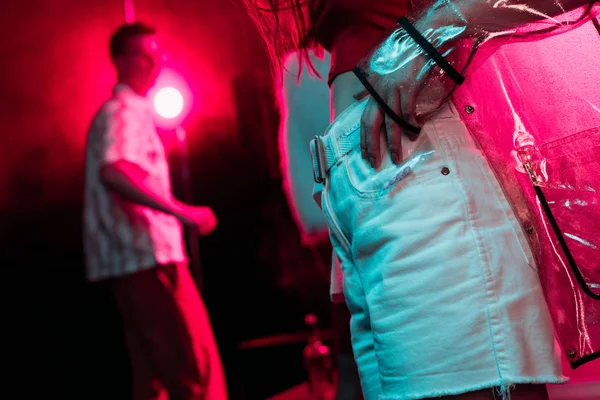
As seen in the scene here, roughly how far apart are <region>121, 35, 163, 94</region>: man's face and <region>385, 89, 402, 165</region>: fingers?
7.56 feet

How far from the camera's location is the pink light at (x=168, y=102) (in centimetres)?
379

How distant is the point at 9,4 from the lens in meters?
2.94

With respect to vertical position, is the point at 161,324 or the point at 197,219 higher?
the point at 197,219

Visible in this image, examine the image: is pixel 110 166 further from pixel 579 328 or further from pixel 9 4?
pixel 579 328

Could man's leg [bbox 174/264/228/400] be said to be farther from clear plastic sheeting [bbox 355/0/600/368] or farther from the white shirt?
clear plastic sheeting [bbox 355/0/600/368]

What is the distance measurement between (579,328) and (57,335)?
2.63 metres

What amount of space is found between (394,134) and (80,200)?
2729mm

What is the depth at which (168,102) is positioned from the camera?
383cm

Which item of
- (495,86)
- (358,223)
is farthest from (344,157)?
(495,86)

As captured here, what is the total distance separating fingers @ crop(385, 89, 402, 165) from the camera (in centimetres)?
66

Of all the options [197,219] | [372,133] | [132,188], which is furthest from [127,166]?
[372,133]

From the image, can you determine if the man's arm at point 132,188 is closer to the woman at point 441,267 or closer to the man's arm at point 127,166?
the man's arm at point 127,166

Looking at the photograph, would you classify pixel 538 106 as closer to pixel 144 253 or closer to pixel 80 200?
pixel 144 253

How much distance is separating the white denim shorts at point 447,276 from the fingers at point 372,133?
15mm
